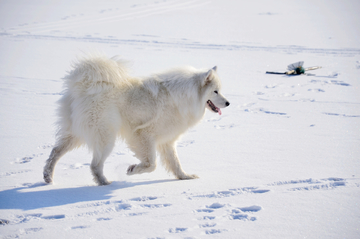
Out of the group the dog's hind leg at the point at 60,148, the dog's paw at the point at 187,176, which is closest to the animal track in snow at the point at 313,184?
the dog's paw at the point at 187,176

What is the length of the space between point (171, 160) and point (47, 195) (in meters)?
1.61

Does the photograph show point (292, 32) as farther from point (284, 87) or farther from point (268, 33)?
point (284, 87)

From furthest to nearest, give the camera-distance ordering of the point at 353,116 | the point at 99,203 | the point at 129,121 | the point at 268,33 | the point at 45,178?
the point at 268,33 → the point at 353,116 → the point at 129,121 → the point at 45,178 → the point at 99,203

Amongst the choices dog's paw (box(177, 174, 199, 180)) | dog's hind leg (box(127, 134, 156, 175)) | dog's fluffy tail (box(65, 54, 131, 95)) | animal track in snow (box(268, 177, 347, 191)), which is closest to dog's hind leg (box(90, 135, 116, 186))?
dog's hind leg (box(127, 134, 156, 175))

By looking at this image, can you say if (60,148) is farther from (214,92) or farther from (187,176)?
(214,92)

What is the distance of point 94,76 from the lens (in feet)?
12.3

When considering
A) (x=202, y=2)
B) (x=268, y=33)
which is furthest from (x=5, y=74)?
(x=202, y=2)

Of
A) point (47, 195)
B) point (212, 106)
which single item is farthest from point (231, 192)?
point (47, 195)

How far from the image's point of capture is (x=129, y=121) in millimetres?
3908

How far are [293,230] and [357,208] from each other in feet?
2.55

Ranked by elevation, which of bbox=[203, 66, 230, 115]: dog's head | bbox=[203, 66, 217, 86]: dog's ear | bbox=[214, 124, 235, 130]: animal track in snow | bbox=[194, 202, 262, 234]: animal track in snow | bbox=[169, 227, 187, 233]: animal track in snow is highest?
bbox=[203, 66, 217, 86]: dog's ear

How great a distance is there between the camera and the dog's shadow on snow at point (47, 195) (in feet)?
9.53

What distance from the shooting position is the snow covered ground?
8.32 feet

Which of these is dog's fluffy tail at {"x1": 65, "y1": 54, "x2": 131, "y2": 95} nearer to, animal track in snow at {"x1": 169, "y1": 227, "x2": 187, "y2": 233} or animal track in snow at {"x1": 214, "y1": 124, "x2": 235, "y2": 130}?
animal track in snow at {"x1": 169, "y1": 227, "x2": 187, "y2": 233}
